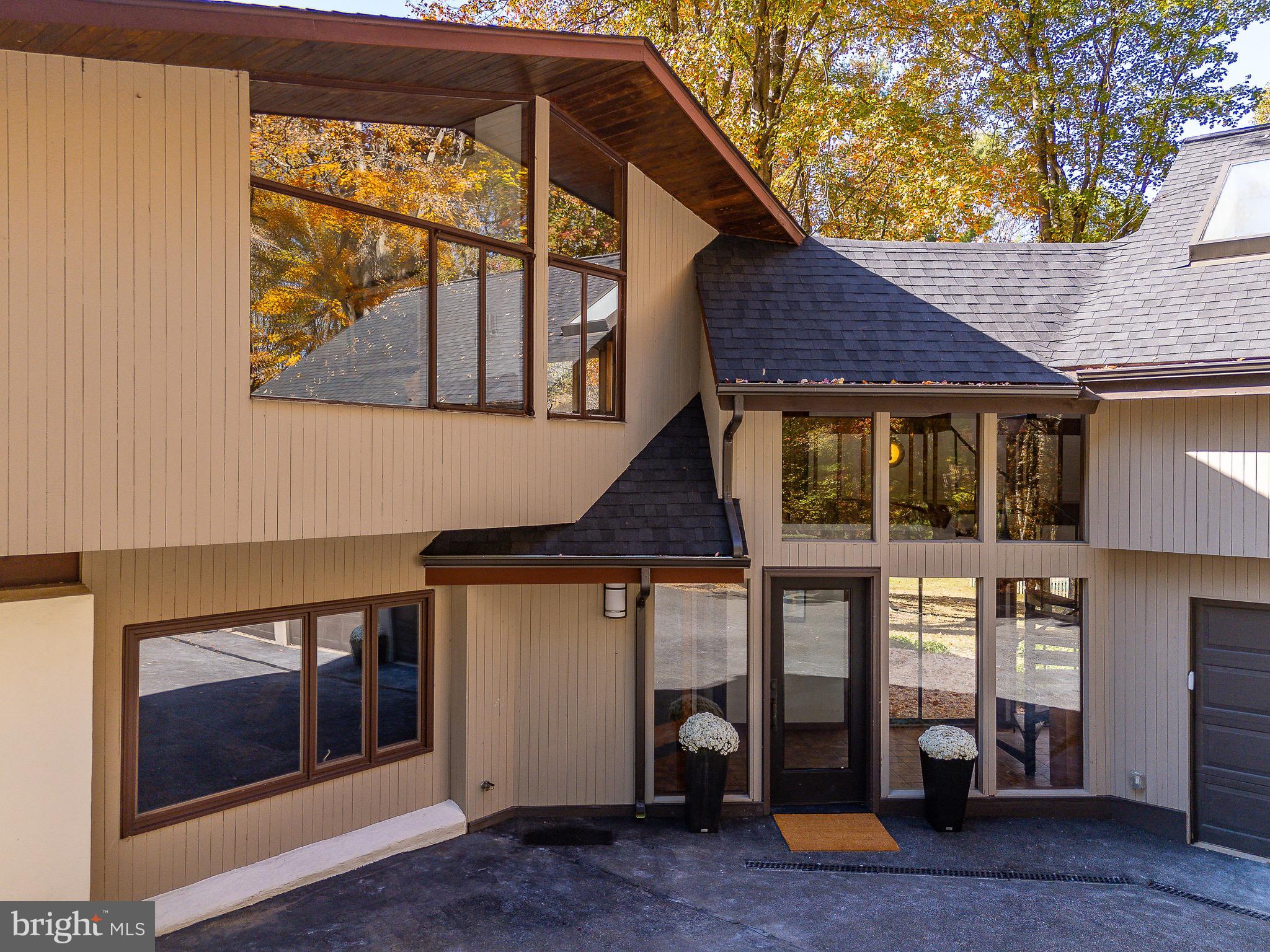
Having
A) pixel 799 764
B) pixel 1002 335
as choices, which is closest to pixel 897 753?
pixel 799 764

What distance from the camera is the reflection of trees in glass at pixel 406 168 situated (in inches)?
192

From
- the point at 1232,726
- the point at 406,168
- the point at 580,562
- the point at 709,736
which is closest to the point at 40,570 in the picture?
the point at 406,168

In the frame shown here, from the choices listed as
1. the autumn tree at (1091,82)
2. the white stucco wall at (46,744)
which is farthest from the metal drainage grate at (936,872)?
the autumn tree at (1091,82)

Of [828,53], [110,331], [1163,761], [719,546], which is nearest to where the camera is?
[110,331]

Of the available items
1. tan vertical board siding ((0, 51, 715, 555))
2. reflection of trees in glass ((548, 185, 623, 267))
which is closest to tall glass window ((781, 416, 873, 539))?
reflection of trees in glass ((548, 185, 623, 267))

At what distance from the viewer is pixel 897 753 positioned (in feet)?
24.8

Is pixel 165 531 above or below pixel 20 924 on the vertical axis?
above

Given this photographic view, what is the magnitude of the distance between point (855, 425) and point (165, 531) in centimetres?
545

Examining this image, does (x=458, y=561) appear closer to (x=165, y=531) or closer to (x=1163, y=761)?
(x=165, y=531)

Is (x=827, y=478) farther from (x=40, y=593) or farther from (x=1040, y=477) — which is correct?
(x=40, y=593)

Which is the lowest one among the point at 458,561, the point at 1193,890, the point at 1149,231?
the point at 1193,890

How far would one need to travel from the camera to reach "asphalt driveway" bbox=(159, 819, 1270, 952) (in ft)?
17.4

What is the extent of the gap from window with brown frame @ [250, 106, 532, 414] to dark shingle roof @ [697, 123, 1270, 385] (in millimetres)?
2070

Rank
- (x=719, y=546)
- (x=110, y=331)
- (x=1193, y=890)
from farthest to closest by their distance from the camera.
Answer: (x=719, y=546) < (x=1193, y=890) < (x=110, y=331)
